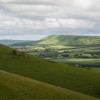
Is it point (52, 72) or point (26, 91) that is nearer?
point (26, 91)

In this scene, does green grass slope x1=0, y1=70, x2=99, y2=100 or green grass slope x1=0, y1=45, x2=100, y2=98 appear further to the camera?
green grass slope x1=0, y1=45, x2=100, y2=98

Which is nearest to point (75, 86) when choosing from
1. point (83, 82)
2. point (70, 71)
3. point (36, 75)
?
point (83, 82)

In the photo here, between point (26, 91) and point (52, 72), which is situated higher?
point (26, 91)

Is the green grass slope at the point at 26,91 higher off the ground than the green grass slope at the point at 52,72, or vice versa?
the green grass slope at the point at 26,91

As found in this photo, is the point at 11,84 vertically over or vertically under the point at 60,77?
over

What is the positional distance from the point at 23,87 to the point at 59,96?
270 inches

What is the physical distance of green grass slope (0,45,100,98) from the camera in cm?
9214

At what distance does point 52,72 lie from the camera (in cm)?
11050

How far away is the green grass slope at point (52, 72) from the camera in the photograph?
92144 mm

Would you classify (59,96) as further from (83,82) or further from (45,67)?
(45,67)

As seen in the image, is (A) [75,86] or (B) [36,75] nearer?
(A) [75,86]

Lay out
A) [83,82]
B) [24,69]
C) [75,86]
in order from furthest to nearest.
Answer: [24,69]
[83,82]
[75,86]

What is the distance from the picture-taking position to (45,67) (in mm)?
117562

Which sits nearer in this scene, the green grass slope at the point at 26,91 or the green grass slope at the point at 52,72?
the green grass slope at the point at 26,91
